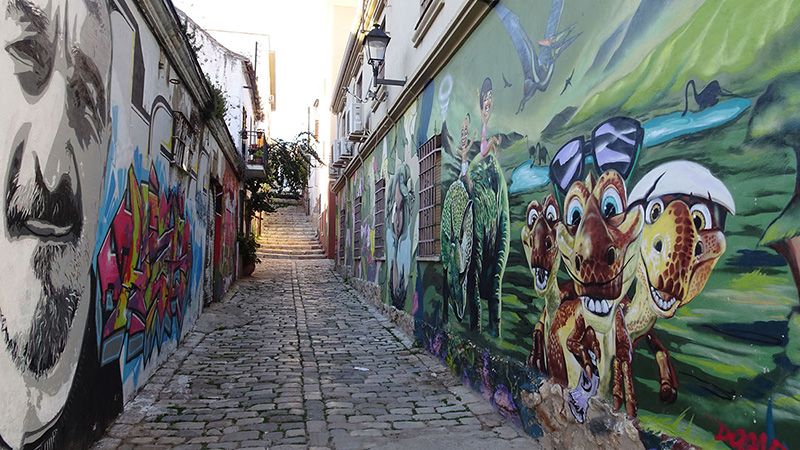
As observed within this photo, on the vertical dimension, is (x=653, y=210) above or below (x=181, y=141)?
below

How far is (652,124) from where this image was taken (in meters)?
3.08

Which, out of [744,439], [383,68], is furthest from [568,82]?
[383,68]

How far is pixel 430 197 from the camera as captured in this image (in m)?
7.92

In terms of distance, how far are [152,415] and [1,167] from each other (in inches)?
121

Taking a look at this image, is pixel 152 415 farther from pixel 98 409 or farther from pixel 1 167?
pixel 1 167

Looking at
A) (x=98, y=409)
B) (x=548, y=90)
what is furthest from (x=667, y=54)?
(x=98, y=409)

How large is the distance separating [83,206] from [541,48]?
365 cm

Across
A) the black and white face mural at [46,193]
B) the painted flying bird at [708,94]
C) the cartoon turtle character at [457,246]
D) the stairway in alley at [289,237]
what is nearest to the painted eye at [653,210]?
the painted flying bird at [708,94]

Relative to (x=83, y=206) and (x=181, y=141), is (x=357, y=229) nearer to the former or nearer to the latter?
(x=181, y=141)

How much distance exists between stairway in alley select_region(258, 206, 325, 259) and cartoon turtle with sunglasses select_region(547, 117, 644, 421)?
66.8ft

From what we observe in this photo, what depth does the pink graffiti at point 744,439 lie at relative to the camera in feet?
7.55

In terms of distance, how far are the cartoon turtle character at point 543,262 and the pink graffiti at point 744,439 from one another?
163 centimetres

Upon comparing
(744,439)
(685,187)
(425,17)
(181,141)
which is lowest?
(744,439)

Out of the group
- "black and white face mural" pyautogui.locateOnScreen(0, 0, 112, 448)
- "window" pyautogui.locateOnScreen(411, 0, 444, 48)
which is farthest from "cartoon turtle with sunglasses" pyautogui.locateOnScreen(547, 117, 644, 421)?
"window" pyautogui.locateOnScreen(411, 0, 444, 48)
